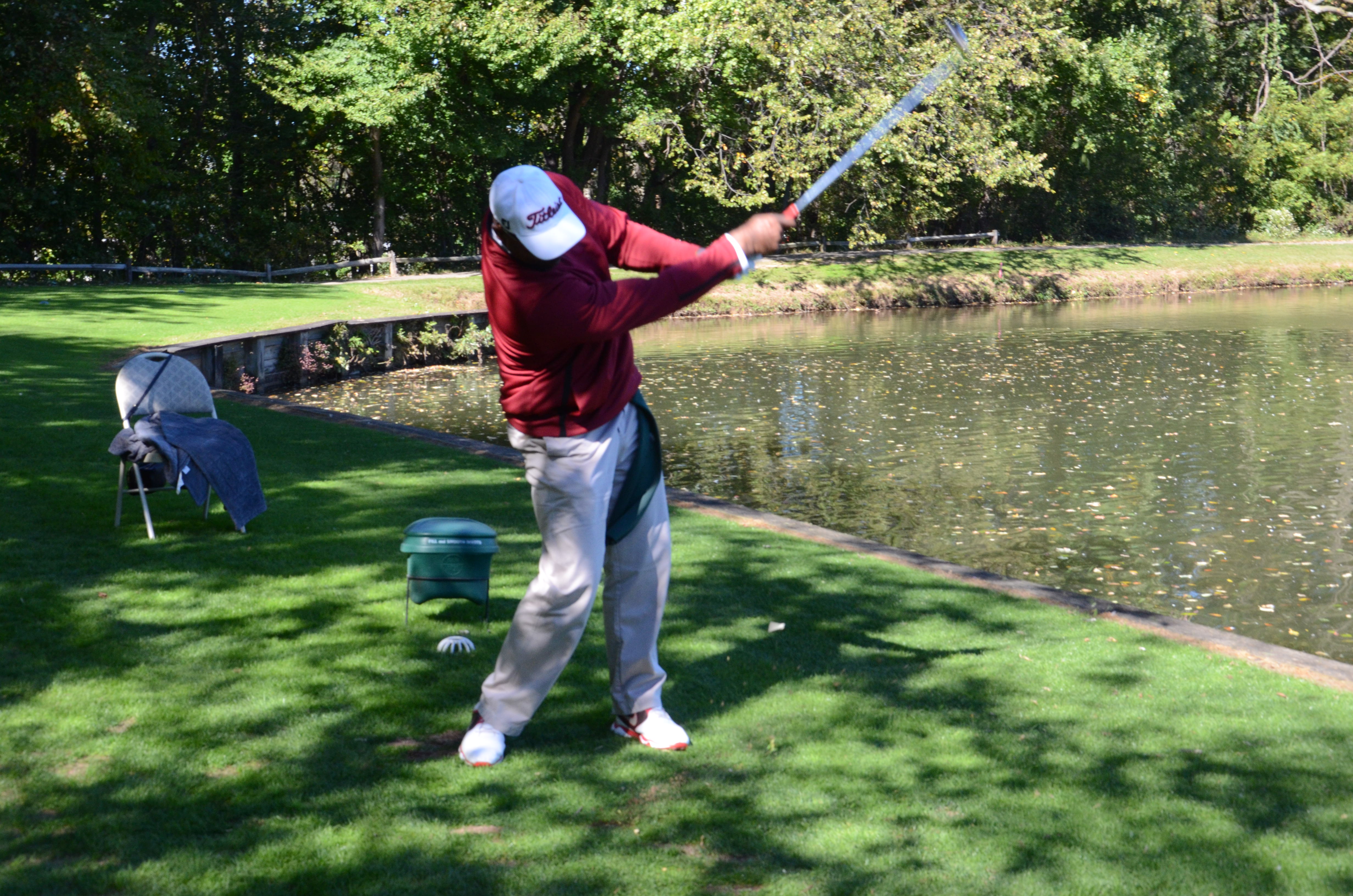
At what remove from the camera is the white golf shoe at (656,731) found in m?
4.54

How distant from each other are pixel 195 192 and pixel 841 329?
19.4 m

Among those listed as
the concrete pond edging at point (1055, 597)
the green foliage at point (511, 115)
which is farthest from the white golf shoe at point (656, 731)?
the green foliage at point (511, 115)

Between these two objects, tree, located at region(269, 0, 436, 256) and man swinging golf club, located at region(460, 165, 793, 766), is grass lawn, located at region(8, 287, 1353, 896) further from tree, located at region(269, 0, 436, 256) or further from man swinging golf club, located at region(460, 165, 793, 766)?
tree, located at region(269, 0, 436, 256)

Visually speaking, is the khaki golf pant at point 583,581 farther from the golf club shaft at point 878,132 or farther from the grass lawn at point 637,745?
the golf club shaft at point 878,132

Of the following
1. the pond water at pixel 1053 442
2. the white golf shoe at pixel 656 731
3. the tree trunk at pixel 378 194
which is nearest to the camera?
the white golf shoe at pixel 656 731

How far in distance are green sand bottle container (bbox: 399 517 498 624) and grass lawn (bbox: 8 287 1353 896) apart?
20cm

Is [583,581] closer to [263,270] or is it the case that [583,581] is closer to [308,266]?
[308,266]

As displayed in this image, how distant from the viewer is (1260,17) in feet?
159

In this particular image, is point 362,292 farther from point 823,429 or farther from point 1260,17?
point 1260,17

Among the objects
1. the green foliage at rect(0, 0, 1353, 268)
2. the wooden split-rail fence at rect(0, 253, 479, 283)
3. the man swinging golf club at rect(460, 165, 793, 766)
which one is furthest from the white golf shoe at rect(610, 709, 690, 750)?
the wooden split-rail fence at rect(0, 253, 479, 283)

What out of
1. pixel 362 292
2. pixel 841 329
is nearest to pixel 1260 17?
pixel 841 329

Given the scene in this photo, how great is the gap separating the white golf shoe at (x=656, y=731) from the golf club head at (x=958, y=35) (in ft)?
10.8

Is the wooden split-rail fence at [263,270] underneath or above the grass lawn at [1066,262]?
above

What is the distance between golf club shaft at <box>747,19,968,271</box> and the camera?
4.43 m
